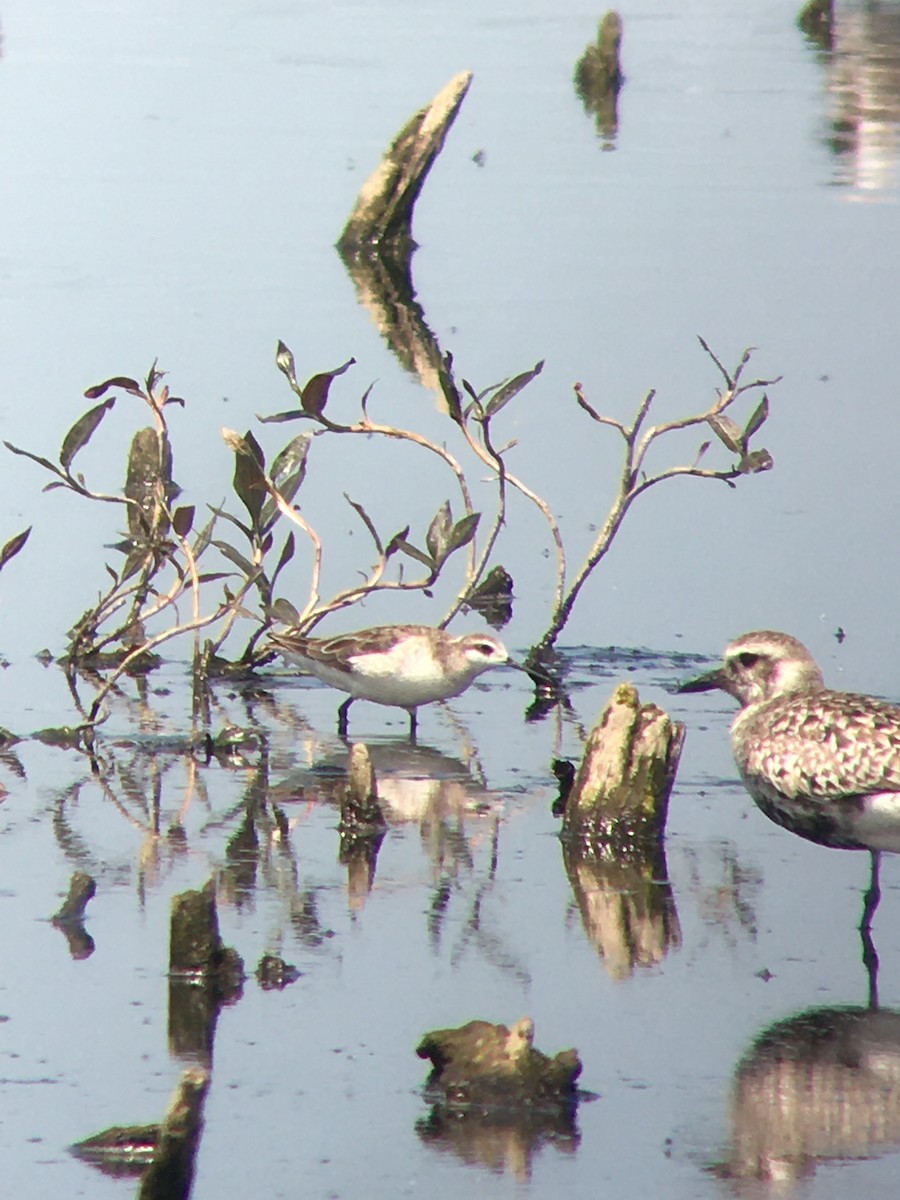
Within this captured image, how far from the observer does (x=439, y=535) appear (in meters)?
11.2

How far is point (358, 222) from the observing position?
23078 mm

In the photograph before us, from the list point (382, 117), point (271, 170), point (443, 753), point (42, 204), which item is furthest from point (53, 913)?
point (382, 117)

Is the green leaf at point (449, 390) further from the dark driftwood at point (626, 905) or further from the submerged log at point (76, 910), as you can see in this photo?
the submerged log at point (76, 910)

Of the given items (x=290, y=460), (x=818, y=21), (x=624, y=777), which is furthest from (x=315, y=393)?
(x=818, y=21)

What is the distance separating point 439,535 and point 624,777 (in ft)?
7.75

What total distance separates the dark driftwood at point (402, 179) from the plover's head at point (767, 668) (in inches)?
499

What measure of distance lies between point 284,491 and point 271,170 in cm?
1699

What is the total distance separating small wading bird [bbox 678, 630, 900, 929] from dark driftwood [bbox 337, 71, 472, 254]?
43.1ft

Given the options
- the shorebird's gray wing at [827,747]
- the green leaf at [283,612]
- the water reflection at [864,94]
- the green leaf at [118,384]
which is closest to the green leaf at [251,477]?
the green leaf at [283,612]

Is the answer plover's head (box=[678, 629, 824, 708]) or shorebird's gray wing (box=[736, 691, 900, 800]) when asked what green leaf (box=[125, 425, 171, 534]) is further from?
shorebird's gray wing (box=[736, 691, 900, 800])

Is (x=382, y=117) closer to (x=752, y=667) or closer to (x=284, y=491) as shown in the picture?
(x=284, y=491)

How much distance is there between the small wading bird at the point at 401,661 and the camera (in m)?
10.7

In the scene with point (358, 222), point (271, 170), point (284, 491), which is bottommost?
point (284, 491)

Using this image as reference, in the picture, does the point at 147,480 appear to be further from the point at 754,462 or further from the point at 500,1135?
the point at 500,1135
